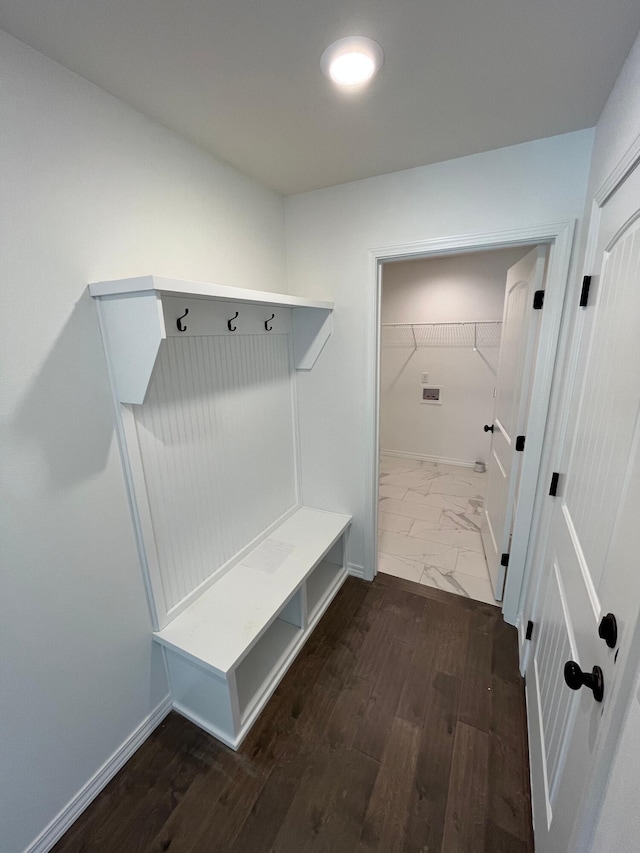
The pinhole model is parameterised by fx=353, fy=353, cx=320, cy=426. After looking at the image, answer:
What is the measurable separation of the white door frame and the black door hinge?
0.29 metres

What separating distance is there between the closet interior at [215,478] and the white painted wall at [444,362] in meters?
2.43

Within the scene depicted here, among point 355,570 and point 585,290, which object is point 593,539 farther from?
point 355,570

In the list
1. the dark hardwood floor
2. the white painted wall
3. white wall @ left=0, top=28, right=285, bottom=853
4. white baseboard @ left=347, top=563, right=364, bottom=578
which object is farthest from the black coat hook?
the white painted wall

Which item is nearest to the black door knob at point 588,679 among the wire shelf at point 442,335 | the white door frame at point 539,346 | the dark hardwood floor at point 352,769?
the dark hardwood floor at point 352,769

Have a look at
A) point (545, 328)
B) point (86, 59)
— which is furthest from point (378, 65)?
point (545, 328)

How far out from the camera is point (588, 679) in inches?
30.5

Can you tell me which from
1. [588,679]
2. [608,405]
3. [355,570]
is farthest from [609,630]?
[355,570]

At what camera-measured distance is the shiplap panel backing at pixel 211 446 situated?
1.42 meters

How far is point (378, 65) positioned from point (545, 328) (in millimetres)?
1208

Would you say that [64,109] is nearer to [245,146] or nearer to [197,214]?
[197,214]

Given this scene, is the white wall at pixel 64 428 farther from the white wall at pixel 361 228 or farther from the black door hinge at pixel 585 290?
the black door hinge at pixel 585 290

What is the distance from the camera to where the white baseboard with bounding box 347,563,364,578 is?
7.92 ft

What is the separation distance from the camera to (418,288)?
4047 millimetres

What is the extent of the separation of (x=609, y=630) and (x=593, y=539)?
273 mm
